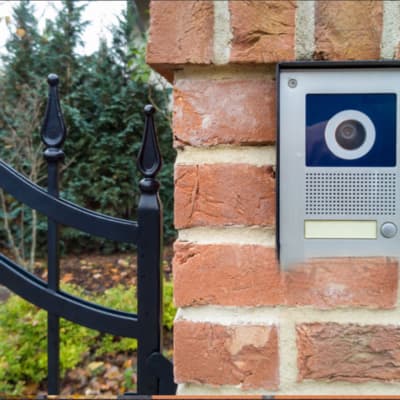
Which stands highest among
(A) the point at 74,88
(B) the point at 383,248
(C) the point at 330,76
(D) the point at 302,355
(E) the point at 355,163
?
(A) the point at 74,88

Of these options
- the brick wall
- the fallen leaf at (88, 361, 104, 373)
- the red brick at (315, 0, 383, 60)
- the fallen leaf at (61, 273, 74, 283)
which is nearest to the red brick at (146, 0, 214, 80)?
the brick wall

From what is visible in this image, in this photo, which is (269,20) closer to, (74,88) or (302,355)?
(302,355)

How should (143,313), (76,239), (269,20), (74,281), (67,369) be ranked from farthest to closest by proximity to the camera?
(76,239), (74,281), (67,369), (143,313), (269,20)

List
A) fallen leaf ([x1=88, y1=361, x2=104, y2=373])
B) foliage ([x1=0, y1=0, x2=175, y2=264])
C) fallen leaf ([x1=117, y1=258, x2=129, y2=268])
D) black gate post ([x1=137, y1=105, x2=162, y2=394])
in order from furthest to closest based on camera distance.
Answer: foliage ([x1=0, y1=0, x2=175, y2=264]) → fallen leaf ([x1=117, y1=258, x2=129, y2=268]) → fallen leaf ([x1=88, y1=361, x2=104, y2=373]) → black gate post ([x1=137, y1=105, x2=162, y2=394])

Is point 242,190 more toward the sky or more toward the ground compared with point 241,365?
more toward the sky

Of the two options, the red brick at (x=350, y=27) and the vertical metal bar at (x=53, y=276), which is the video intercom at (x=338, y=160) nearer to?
the red brick at (x=350, y=27)

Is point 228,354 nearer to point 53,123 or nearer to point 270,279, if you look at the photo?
point 270,279

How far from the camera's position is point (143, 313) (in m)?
0.84

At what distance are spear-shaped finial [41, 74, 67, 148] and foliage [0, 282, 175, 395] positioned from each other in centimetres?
185

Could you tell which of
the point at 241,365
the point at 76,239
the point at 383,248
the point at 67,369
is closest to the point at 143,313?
the point at 241,365

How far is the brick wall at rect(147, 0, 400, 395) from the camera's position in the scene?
1.82ft

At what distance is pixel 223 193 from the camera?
0.56 meters

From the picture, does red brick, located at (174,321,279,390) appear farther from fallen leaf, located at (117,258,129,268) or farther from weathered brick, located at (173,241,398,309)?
fallen leaf, located at (117,258,129,268)

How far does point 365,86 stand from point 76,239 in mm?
4934
